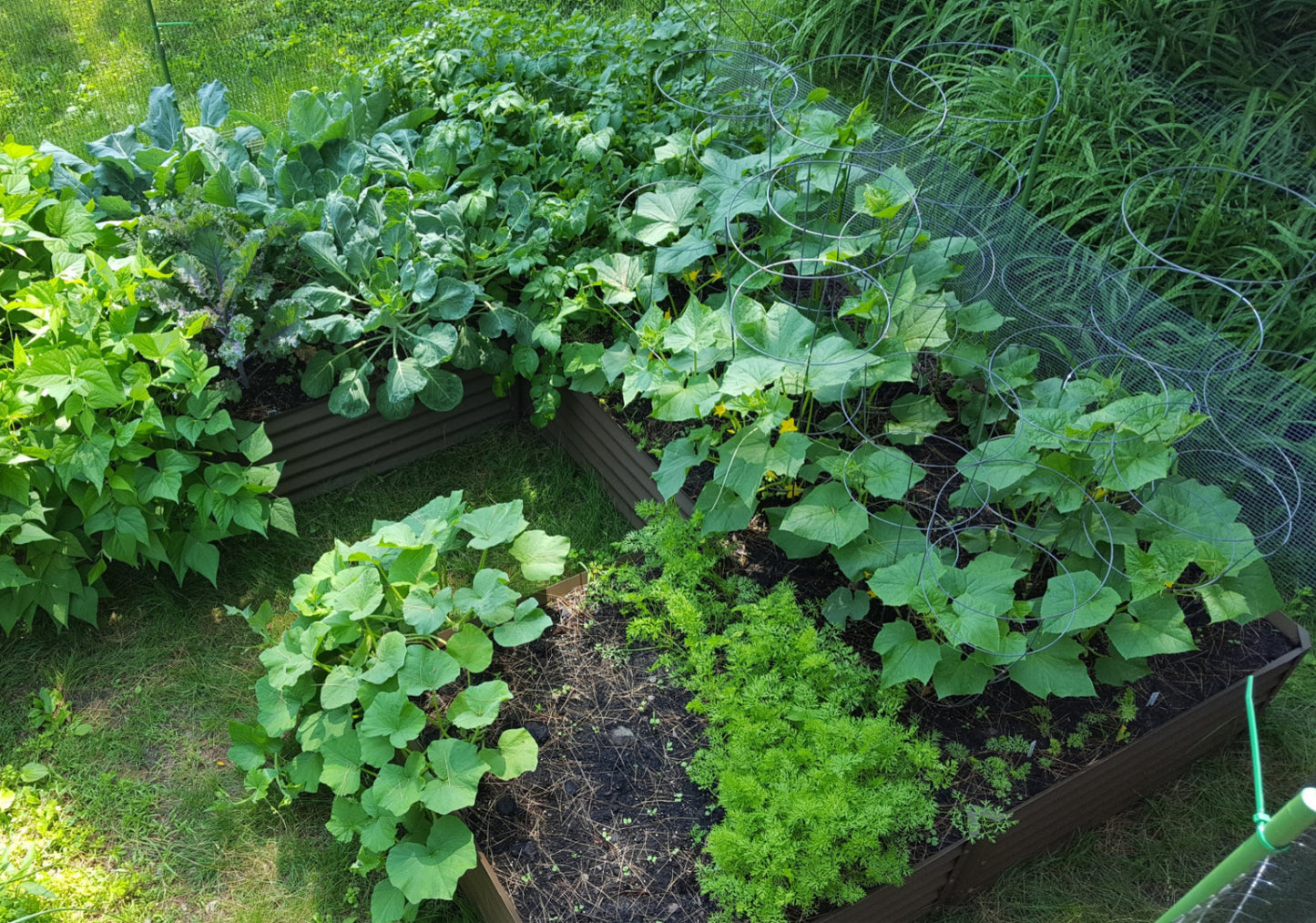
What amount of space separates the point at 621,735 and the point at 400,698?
24.0 inches

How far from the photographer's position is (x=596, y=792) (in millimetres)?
2605

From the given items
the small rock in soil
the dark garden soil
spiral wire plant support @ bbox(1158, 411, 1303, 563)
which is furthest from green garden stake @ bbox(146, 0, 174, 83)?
spiral wire plant support @ bbox(1158, 411, 1303, 563)

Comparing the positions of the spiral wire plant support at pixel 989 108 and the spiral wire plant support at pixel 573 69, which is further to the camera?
the spiral wire plant support at pixel 989 108

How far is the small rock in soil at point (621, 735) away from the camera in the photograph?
272cm

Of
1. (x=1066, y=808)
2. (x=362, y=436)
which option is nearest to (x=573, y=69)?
(x=362, y=436)

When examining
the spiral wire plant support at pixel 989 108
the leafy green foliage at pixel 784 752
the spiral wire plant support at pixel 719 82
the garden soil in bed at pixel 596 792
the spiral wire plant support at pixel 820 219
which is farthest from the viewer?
the spiral wire plant support at pixel 989 108

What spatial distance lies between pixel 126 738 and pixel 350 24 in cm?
407

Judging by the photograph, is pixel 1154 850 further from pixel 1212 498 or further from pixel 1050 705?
pixel 1212 498

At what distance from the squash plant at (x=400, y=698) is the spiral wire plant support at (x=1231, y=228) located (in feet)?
8.78

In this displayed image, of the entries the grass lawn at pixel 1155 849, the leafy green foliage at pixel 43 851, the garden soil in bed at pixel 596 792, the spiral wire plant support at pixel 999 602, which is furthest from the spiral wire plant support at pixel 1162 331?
the leafy green foliage at pixel 43 851

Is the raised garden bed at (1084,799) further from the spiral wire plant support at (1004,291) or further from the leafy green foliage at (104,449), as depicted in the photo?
the leafy green foliage at (104,449)

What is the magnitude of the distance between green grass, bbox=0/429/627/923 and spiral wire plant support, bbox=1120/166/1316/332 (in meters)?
2.43

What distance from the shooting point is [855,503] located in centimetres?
273

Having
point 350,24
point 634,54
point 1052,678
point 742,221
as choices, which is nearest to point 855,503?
point 1052,678
